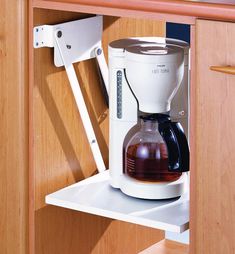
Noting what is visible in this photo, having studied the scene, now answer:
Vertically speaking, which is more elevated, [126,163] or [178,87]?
[178,87]

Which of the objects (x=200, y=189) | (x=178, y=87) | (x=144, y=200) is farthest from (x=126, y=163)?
(x=200, y=189)

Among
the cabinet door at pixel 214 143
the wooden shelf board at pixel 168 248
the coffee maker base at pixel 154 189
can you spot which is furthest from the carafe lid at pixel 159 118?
the wooden shelf board at pixel 168 248

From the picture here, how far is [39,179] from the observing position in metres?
2.22

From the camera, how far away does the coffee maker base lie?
2.18 m

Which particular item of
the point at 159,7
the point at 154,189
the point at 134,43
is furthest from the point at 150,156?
the point at 159,7

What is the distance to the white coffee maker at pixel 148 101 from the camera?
6.82 feet

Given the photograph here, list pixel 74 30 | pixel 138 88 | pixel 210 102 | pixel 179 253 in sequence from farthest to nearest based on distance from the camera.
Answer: pixel 179 253, pixel 74 30, pixel 138 88, pixel 210 102

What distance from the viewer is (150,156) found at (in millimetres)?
2217

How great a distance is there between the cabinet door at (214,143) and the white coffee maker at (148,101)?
215mm

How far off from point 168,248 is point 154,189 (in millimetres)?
498

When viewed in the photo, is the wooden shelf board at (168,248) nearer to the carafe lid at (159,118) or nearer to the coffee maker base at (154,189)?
the coffee maker base at (154,189)

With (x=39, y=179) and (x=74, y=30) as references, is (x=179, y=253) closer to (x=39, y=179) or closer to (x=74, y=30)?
(x=39, y=179)

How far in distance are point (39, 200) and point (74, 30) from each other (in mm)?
438

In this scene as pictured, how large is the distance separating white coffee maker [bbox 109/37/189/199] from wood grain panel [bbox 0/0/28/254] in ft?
0.75
